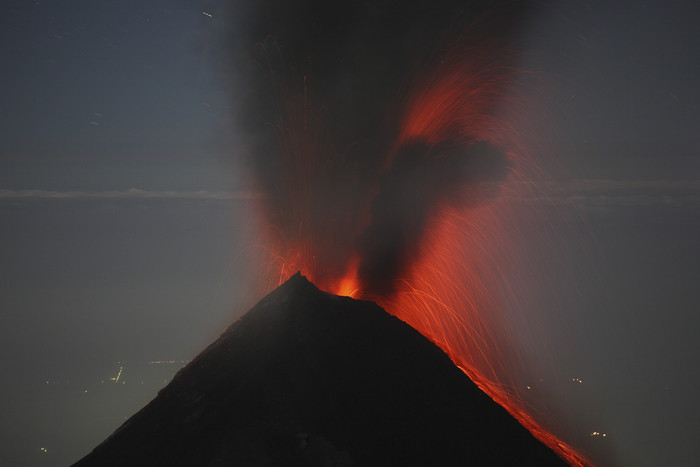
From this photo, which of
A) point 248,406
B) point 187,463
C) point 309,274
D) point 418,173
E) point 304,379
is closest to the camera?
point 187,463

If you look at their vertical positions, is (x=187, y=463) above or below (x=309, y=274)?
above

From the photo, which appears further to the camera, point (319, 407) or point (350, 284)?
point (350, 284)

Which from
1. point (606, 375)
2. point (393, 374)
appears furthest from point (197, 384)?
point (606, 375)

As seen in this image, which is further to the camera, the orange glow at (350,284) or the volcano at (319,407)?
the orange glow at (350,284)

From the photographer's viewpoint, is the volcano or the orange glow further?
the orange glow

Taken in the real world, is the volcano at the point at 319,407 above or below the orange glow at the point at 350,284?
above

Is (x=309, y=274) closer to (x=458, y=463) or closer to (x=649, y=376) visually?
(x=458, y=463)

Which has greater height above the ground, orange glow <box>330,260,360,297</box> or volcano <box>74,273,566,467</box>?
volcano <box>74,273,566,467</box>

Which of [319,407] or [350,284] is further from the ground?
[319,407]
